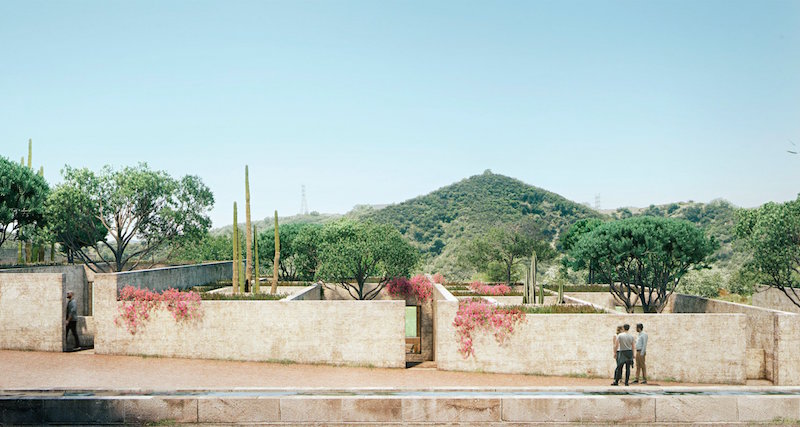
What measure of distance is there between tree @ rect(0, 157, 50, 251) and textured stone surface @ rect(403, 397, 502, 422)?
27.8 m

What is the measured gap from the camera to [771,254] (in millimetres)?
25625

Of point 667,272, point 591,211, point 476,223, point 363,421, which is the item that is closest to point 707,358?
point 667,272

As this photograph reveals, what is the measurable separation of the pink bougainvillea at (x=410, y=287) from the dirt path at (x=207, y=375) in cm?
871

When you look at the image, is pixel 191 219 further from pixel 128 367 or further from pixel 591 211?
pixel 591 211

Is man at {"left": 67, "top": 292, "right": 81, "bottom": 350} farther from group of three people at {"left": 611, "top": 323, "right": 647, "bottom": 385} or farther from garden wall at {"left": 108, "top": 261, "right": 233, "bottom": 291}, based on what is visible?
group of three people at {"left": 611, "top": 323, "right": 647, "bottom": 385}

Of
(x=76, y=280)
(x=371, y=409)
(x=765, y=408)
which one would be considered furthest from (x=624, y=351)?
(x=76, y=280)

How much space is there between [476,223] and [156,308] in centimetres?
6840

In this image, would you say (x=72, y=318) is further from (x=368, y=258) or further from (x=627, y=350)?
(x=627, y=350)

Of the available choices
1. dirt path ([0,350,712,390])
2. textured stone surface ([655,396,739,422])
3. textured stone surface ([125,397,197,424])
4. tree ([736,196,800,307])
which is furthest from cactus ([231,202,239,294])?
tree ([736,196,800,307])

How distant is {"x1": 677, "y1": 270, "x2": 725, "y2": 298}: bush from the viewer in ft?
137

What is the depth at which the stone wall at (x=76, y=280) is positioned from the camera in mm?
26688

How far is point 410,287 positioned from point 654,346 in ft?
38.8

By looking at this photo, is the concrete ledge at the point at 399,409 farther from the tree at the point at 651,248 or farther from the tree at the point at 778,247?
the tree at the point at 778,247

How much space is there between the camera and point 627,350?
14.4 m
